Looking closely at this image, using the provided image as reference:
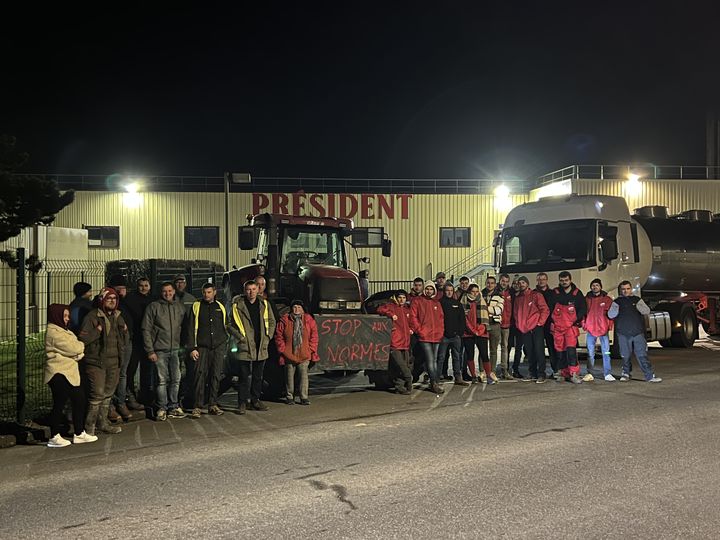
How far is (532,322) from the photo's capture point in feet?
41.5

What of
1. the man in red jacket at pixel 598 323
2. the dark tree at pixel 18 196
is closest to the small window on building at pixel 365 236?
the man in red jacket at pixel 598 323

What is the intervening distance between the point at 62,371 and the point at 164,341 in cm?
149

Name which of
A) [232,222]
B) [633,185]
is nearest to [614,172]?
[633,185]

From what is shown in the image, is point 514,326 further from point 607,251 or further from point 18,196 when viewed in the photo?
point 18,196

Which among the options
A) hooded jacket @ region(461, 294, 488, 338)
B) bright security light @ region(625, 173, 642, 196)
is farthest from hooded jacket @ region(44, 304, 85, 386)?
bright security light @ region(625, 173, 642, 196)

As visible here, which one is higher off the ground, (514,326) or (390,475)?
(514,326)

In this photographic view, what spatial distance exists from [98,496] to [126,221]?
29038 mm

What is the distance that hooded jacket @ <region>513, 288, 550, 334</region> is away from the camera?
12.6 metres

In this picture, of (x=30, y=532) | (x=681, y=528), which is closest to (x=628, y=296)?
(x=681, y=528)

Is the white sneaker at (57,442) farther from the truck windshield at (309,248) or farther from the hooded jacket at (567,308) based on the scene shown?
the hooded jacket at (567,308)

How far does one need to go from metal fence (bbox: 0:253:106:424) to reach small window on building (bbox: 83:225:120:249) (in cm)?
1481

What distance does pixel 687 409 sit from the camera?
383 inches

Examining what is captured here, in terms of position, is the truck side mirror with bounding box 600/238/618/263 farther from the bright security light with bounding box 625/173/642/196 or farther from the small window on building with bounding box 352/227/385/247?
the bright security light with bounding box 625/173/642/196

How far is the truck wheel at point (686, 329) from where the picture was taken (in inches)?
732
